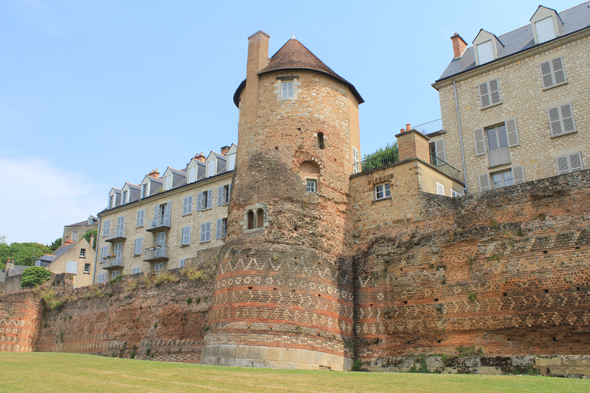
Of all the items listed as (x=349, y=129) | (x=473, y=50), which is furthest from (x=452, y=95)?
(x=349, y=129)

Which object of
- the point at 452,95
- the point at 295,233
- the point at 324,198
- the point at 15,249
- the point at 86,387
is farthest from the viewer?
the point at 15,249

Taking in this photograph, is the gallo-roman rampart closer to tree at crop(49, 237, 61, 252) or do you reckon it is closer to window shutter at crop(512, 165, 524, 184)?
window shutter at crop(512, 165, 524, 184)

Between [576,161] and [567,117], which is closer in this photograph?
[576,161]

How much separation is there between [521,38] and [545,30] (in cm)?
156

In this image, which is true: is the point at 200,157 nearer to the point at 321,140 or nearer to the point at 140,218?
the point at 140,218

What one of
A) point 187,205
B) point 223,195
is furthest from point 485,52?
point 187,205

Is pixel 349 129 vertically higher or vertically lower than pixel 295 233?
higher

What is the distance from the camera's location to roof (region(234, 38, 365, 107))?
2144 centimetres

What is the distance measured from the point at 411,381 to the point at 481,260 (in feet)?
22.2

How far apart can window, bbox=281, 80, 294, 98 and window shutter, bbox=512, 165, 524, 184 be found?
9868mm

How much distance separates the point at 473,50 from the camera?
26234 millimetres

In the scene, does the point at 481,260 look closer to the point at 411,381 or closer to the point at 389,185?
the point at 389,185

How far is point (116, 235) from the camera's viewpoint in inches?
1510

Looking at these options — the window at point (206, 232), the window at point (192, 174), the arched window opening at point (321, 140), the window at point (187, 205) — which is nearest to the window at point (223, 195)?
the window at point (206, 232)
